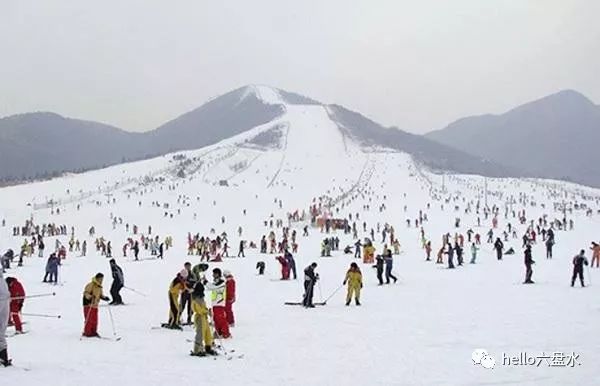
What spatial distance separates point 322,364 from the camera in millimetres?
11133

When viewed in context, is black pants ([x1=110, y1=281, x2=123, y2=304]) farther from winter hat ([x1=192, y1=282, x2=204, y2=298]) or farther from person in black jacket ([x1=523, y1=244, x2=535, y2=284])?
person in black jacket ([x1=523, y1=244, x2=535, y2=284])

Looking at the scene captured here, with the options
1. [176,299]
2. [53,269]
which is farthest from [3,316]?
[53,269]

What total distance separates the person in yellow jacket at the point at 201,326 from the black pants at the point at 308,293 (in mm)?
6426

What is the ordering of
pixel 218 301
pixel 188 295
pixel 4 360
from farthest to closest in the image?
pixel 188 295 → pixel 218 301 → pixel 4 360

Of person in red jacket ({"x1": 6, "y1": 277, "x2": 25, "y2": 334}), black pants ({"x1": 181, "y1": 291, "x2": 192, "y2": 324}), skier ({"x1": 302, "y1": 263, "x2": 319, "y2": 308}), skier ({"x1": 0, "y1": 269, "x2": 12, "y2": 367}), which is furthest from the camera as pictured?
skier ({"x1": 302, "y1": 263, "x2": 319, "y2": 308})

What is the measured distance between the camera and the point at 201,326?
37.8 feet

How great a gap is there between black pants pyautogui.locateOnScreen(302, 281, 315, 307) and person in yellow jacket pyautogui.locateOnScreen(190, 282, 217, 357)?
21.1 ft

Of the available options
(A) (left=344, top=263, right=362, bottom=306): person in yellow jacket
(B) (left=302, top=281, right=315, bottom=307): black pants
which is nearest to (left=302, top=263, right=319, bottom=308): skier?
(B) (left=302, top=281, right=315, bottom=307): black pants

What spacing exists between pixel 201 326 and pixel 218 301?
4.33 feet

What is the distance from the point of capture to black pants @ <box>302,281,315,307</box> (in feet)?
58.6

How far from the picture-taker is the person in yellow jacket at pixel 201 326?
11469 millimetres

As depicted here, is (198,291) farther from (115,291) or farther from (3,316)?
(115,291)

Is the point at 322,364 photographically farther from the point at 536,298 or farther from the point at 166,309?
the point at 536,298

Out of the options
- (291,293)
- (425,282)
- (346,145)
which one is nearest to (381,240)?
(425,282)
